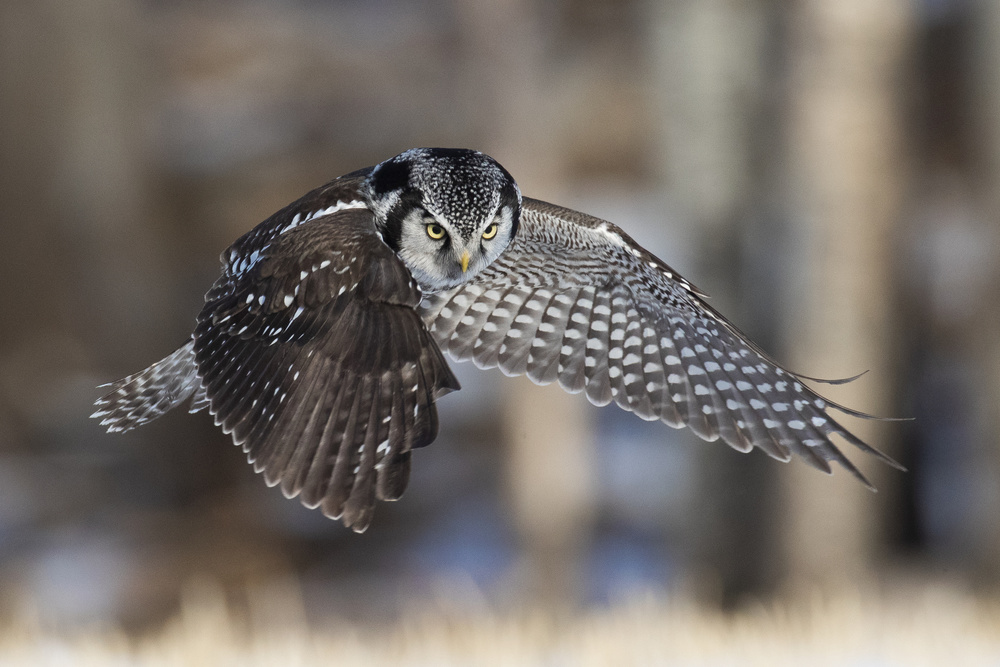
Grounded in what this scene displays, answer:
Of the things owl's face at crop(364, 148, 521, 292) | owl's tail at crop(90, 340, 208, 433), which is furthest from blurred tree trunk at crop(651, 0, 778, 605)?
owl's tail at crop(90, 340, 208, 433)

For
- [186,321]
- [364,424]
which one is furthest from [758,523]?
[186,321]

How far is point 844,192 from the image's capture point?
657cm

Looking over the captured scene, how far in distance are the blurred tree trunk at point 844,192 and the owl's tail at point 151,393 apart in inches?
161

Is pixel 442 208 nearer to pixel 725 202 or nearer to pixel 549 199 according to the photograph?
pixel 549 199

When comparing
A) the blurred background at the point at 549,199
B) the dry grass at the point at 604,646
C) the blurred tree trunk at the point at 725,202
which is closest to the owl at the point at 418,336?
the dry grass at the point at 604,646

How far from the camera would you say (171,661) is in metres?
3.47

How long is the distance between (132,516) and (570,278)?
7.05 metres

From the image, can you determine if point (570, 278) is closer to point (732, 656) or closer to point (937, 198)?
point (732, 656)

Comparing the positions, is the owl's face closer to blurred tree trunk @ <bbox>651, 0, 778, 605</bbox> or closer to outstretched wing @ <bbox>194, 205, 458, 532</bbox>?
outstretched wing @ <bbox>194, 205, 458, 532</bbox>

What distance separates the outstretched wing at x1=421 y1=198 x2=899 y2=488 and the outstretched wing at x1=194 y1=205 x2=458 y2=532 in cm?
109

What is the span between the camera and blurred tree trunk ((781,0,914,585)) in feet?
21.5

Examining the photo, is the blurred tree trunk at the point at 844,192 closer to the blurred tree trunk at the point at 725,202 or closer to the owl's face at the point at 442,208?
the blurred tree trunk at the point at 725,202

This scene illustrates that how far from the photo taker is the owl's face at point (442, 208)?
3111 millimetres

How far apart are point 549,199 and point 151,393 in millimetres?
3620
